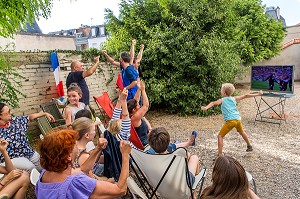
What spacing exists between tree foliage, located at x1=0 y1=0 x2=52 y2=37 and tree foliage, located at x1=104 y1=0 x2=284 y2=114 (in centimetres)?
459

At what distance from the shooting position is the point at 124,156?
199 centimetres

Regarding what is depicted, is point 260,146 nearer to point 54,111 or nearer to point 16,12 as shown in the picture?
point 54,111

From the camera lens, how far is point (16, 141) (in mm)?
3092

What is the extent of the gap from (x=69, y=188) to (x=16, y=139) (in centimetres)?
182

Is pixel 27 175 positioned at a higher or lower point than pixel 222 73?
lower

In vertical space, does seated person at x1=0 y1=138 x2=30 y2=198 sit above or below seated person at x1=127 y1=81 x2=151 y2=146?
below

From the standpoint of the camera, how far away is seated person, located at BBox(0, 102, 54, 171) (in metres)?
2.96

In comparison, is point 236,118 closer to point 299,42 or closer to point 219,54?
point 219,54

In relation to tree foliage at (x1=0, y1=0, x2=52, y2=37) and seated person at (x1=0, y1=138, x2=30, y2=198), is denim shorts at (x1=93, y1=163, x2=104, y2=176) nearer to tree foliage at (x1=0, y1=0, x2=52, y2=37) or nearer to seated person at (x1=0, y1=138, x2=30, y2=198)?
seated person at (x1=0, y1=138, x2=30, y2=198)

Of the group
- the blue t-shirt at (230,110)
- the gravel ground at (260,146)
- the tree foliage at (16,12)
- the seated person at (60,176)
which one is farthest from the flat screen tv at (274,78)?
the seated person at (60,176)

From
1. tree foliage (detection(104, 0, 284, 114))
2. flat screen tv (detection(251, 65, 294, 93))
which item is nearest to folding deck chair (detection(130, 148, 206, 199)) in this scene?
tree foliage (detection(104, 0, 284, 114))

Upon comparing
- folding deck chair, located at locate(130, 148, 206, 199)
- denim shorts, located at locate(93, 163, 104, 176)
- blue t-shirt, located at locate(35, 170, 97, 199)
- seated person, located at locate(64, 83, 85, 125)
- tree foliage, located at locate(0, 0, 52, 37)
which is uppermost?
tree foliage, located at locate(0, 0, 52, 37)

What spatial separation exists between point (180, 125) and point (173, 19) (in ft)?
11.0

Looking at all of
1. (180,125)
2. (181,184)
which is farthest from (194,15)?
(181,184)
